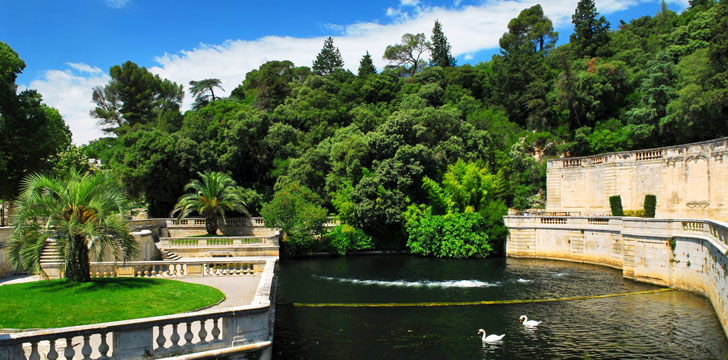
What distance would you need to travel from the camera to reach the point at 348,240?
35.8 meters

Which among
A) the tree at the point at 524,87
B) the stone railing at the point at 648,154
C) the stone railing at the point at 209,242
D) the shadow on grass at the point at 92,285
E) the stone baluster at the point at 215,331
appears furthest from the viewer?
the tree at the point at 524,87

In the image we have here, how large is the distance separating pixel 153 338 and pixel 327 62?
75.5 meters

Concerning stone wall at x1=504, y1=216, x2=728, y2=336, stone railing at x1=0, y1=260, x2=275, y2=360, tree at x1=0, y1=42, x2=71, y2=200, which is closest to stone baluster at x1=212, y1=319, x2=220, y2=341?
stone railing at x1=0, y1=260, x2=275, y2=360

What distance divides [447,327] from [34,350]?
476 inches

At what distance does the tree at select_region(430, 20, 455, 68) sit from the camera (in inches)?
3122

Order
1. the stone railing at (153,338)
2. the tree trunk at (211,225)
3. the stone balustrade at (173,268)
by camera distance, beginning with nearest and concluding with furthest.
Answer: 1. the stone railing at (153,338)
2. the stone balustrade at (173,268)
3. the tree trunk at (211,225)

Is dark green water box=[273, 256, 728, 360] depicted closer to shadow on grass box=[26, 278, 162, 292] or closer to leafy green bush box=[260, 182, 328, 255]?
shadow on grass box=[26, 278, 162, 292]

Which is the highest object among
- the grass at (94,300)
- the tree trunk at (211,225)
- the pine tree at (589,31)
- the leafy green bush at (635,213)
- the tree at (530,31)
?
the tree at (530,31)

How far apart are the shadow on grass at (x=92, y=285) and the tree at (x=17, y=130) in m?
14.1

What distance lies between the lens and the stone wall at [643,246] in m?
17.5

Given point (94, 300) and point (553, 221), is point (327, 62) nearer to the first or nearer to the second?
point (553, 221)

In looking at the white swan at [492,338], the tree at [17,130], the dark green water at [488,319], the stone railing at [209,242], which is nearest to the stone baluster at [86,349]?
the dark green water at [488,319]

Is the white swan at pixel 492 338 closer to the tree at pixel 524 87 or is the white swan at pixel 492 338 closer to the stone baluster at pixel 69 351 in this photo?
the stone baluster at pixel 69 351

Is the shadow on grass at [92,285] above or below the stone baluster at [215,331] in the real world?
above
